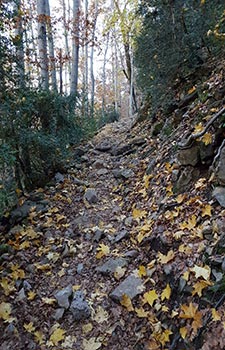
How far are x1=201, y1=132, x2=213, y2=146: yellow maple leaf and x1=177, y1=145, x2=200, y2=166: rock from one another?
0.43 feet

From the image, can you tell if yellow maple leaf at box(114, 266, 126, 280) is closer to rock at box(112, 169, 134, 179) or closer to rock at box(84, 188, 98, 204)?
rock at box(84, 188, 98, 204)

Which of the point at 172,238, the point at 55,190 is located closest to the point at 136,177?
the point at 55,190

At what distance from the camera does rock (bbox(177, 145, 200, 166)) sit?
10.9 feet

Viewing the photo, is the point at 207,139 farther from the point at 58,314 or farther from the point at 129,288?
the point at 58,314

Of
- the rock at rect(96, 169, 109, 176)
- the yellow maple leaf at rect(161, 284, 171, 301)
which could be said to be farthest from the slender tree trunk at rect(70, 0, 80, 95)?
the yellow maple leaf at rect(161, 284, 171, 301)

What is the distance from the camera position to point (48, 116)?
17.2 feet

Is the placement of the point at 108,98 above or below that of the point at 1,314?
above

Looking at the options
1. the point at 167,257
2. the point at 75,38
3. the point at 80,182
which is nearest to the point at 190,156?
→ the point at 167,257

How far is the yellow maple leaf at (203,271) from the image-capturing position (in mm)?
2217

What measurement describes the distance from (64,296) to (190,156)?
1.98 meters

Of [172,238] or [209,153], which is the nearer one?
[172,238]

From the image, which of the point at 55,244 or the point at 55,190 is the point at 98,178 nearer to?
the point at 55,190

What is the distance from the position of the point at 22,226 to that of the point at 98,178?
171cm

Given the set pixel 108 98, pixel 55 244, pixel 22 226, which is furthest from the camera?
pixel 108 98
